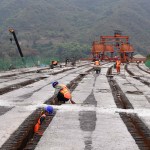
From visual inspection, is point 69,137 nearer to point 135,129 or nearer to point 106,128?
point 106,128

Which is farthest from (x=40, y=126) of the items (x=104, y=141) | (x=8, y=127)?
(x=104, y=141)

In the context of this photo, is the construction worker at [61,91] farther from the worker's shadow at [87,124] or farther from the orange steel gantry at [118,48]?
the orange steel gantry at [118,48]

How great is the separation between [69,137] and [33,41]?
616 ft

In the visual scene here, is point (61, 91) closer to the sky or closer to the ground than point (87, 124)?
closer to the sky

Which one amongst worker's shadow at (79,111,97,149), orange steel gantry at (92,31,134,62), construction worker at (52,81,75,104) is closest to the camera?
worker's shadow at (79,111,97,149)

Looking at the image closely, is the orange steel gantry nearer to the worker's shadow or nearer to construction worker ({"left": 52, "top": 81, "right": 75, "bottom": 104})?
construction worker ({"left": 52, "top": 81, "right": 75, "bottom": 104})

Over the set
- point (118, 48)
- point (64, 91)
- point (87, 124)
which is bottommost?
point (118, 48)

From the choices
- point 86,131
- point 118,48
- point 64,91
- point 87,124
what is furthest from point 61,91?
point 118,48

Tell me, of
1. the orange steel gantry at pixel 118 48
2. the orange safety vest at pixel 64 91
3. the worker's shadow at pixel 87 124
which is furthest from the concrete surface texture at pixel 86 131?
the orange steel gantry at pixel 118 48

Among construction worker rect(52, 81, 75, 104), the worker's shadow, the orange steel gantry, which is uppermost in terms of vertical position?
construction worker rect(52, 81, 75, 104)

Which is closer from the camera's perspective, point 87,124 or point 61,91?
point 87,124

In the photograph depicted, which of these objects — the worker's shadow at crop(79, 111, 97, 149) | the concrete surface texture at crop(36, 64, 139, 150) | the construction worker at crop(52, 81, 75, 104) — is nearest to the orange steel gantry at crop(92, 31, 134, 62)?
the construction worker at crop(52, 81, 75, 104)

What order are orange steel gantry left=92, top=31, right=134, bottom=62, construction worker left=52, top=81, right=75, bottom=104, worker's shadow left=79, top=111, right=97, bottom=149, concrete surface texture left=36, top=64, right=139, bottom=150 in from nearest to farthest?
concrete surface texture left=36, top=64, right=139, bottom=150 → worker's shadow left=79, top=111, right=97, bottom=149 → construction worker left=52, top=81, right=75, bottom=104 → orange steel gantry left=92, top=31, right=134, bottom=62

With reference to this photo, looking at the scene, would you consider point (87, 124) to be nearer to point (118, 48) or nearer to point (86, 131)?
point (86, 131)
